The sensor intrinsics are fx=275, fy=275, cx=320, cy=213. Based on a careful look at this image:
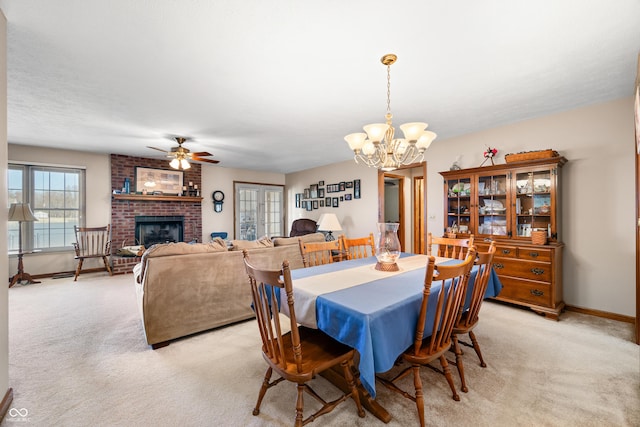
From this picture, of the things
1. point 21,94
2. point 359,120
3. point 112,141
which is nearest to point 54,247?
point 112,141

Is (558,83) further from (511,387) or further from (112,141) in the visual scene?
(112,141)

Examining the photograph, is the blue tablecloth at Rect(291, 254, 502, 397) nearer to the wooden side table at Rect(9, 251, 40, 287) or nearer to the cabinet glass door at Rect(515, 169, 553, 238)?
the cabinet glass door at Rect(515, 169, 553, 238)

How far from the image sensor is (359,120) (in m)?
3.51

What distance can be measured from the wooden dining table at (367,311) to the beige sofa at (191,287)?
1116 mm

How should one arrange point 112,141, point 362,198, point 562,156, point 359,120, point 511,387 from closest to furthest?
1. point 511,387
2. point 562,156
3. point 359,120
4. point 112,141
5. point 362,198

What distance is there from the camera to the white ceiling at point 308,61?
165 cm

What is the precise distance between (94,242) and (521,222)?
23.3ft

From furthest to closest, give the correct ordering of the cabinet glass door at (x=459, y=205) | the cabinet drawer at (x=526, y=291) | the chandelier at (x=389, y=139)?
the cabinet glass door at (x=459, y=205) → the cabinet drawer at (x=526, y=291) → the chandelier at (x=389, y=139)

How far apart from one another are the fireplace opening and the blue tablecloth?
5.78m

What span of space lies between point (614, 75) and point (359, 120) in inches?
92.3

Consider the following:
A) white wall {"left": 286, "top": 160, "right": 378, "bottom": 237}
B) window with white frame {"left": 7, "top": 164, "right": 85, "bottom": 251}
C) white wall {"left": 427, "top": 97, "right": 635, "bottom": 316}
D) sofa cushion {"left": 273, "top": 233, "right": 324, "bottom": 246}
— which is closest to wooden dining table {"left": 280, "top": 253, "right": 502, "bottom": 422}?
sofa cushion {"left": 273, "top": 233, "right": 324, "bottom": 246}

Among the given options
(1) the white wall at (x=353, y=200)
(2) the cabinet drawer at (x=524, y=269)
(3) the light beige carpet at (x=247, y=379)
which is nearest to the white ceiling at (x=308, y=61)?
→ (2) the cabinet drawer at (x=524, y=269)

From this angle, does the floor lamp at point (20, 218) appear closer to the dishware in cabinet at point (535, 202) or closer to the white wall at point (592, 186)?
the white wall at point (592, 186)

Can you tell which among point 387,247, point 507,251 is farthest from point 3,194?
point 507,251
